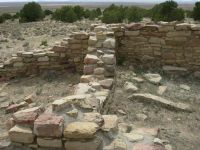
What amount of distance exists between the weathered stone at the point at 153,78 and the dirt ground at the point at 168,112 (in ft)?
0.38

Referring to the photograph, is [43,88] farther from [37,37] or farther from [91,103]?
[37,37]

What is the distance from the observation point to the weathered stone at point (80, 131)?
390cm

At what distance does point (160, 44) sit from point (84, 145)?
4984mm

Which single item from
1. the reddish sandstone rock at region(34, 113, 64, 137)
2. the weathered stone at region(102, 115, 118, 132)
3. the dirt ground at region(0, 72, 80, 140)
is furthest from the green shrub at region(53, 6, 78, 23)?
the reddish sandstone rock at region(34, 113, 64, 137)

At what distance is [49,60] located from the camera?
8945 millimetres

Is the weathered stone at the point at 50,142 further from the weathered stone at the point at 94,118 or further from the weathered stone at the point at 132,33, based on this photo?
the weathered stone at the point at 132,33

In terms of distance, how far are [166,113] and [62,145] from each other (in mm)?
2642

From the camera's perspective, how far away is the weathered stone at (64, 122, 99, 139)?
12.8ft

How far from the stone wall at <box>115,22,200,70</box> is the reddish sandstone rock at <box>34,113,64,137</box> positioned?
4.72 m

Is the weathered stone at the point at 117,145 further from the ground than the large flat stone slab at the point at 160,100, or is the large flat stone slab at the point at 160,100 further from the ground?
the weathered stone at the point at 117,145

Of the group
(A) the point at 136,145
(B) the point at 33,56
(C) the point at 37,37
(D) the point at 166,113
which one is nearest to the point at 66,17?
(C) the point at 37,37

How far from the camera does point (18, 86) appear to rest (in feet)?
27.9

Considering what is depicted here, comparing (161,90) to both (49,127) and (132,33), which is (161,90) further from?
(49,127)

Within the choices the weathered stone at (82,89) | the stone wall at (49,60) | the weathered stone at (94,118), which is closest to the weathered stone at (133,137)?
the weathered stone at (94,118)
